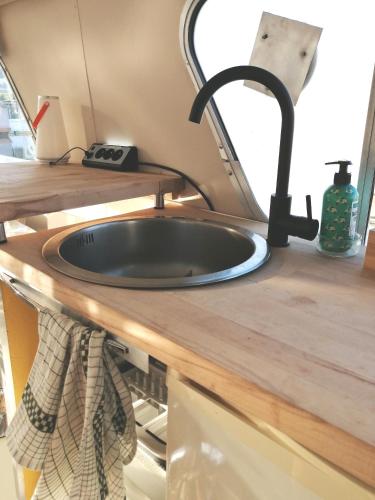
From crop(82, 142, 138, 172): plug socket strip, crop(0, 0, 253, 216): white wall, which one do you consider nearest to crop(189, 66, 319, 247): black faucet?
crop(0, 0, 253, 216): white wall

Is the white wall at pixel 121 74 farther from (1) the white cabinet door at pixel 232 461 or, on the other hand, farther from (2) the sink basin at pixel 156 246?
(1) the white cabinet door at pixel 232 461

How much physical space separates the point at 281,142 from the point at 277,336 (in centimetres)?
60

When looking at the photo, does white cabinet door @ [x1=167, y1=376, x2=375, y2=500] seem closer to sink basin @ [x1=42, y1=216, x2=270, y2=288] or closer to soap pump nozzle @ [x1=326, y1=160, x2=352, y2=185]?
sink basin @ [x1=42, y1=216, x2=270, y2=288]

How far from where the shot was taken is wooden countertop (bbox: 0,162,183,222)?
1177mm

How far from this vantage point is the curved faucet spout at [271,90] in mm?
1045

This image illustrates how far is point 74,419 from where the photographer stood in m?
0.91

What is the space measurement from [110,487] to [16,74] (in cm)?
208

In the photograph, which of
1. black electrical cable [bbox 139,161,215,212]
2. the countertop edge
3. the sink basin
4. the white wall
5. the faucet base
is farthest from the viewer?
black electrical cable [bbox 139,161,215,212]

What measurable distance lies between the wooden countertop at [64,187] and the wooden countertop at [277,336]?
0.19 m

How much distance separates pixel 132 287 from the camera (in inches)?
34.1

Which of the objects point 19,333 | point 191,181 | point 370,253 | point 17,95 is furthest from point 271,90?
point 17,95

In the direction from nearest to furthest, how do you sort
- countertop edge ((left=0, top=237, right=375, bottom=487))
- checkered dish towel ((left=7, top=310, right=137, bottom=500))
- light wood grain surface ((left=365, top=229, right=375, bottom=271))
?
countertop edge ((left=0, top=237, right=375, bottom=487))
checkered dish towel ((left=7, top=310, right=137, bottom=500))
light wood grain surface ((left=365, top=229, right=375, bottom=271))

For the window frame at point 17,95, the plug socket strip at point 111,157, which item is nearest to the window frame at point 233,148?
the plug socket strip at point 111,157

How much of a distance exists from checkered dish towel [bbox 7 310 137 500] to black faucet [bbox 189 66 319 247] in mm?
567
